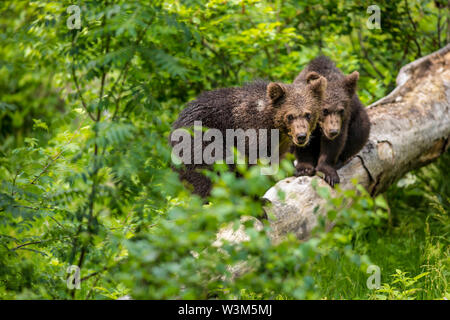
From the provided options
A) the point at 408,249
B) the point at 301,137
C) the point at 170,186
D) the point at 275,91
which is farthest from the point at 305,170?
the point at 170,186

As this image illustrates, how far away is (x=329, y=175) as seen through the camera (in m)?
4.71

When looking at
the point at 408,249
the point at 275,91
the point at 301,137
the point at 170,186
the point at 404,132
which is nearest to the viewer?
the point at 170,186

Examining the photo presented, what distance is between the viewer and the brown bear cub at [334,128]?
474 cm

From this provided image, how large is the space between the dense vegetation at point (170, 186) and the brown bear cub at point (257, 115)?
263mm

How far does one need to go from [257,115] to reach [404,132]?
5.82 feet

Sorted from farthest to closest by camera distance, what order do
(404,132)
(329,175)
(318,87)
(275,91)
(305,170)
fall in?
(404,132) → (305,170) → (329,175) → (318,87) → (275,91)

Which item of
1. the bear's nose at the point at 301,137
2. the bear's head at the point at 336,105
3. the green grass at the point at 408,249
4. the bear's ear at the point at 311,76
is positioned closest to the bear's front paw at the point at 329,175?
the bear's head at the point at 336,105

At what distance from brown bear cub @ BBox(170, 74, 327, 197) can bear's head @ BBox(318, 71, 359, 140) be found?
0.16 m

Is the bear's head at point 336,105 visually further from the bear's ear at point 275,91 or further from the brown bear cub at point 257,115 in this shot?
the bear's ear at point 275,91

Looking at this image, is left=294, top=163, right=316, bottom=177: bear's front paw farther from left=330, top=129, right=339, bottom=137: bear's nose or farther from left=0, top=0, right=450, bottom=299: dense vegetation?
left=0, top=0, right=450, bottom=299: dense vegetation

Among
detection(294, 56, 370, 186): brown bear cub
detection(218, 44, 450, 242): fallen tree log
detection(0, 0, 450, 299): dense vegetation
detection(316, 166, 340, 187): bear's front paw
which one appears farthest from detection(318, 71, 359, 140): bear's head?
detection(0, 0, 450, 299): dense vegetation

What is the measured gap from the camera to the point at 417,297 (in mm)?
3992

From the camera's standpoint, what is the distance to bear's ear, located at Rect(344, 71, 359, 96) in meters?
4.88

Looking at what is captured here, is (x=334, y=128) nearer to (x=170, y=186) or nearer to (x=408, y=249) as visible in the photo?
(x=408, y=249)
